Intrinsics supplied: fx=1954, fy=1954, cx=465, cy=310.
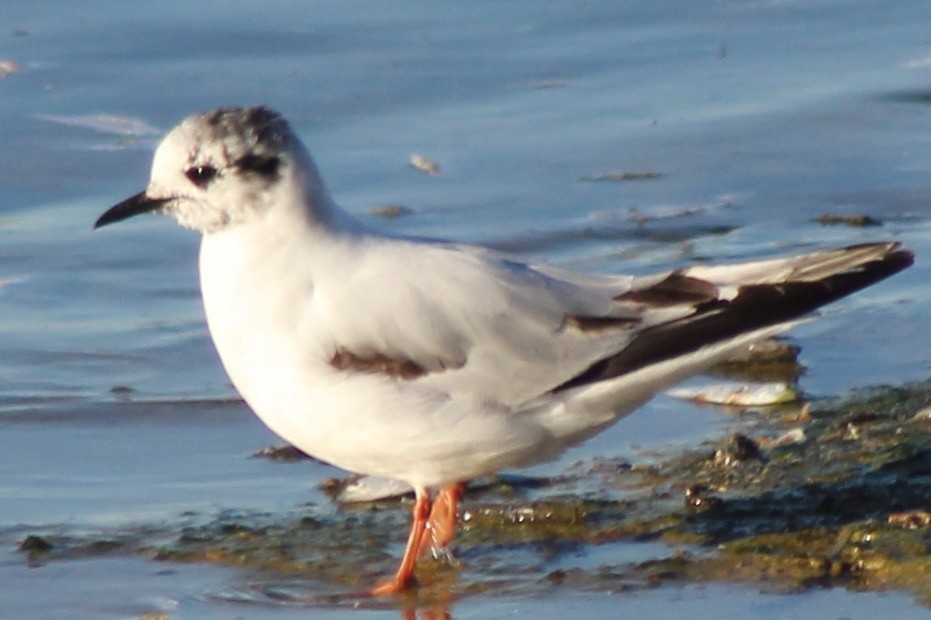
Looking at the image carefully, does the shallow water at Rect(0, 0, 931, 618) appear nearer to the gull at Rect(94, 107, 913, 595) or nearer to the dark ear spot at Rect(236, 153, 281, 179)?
the gull at Rect(94, 107, 913, 595)

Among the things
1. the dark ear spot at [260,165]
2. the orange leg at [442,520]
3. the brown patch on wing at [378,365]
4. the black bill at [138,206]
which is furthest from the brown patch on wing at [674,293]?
the black bill at [138,206]

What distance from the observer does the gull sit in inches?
232

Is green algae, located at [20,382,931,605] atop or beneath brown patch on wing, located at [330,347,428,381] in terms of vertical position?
beneath

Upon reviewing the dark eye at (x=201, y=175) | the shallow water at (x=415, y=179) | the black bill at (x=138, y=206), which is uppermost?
the dark eye at (x=201, y=175)

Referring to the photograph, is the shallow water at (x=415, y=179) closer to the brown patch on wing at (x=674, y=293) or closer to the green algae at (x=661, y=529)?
the green algae at (x=661, y=529)

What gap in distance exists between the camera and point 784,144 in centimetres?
1108

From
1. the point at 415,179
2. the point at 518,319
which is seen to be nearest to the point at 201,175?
the point at 518,319

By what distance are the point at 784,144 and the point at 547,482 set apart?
485 centimetres

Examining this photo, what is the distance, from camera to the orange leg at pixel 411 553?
595 centimetres

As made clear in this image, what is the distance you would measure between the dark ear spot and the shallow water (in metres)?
1.21

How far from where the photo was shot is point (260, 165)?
20.4ft

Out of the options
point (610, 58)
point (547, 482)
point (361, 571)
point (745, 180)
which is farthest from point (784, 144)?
point (361, 571)

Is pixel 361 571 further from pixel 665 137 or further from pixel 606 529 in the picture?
pixel 665 137

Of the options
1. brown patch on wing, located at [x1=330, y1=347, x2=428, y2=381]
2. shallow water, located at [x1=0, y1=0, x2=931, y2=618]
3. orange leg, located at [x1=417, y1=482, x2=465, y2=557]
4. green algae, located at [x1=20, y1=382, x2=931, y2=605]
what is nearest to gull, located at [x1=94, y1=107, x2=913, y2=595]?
brown patch on wing, located at [x1=330, y1=347, x2=428, y2=381]
